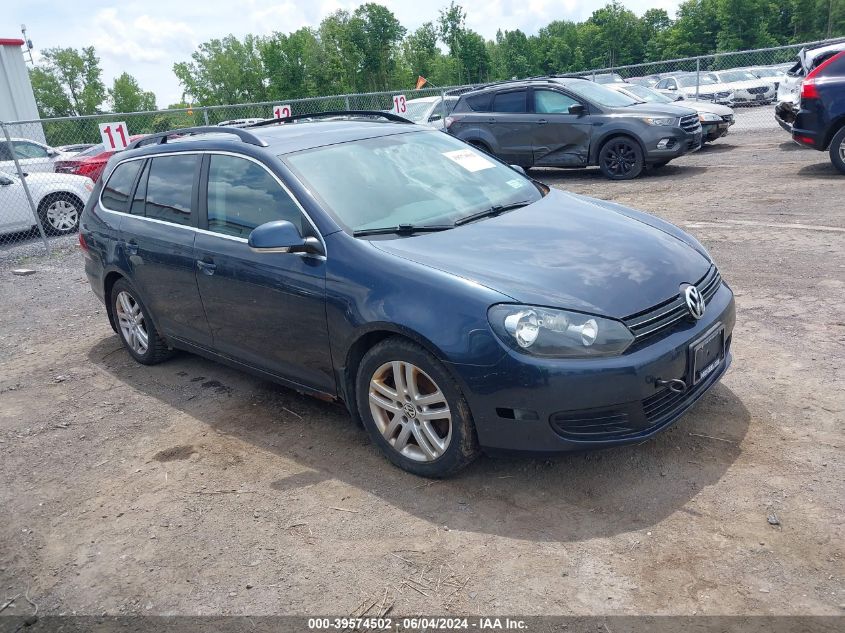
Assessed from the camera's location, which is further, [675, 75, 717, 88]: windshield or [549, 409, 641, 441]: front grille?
[675, 75, 717, 88]: windshield

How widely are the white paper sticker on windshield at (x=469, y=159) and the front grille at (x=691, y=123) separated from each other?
850cm

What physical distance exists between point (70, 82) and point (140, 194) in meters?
91.1

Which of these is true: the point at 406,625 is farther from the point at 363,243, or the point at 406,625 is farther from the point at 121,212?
the point at 121,212

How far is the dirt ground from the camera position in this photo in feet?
9.57

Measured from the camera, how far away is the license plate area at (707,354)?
3.53 meters

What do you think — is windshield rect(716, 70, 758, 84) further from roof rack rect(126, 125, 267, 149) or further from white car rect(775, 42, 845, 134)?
roof rack rect(126, 125, 267, 149)

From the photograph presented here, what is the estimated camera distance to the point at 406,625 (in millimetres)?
2787

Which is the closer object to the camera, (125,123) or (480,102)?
(125,123)

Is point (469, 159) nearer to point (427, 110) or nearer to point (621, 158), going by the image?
point (621, 158)

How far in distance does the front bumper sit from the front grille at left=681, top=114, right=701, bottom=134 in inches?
392

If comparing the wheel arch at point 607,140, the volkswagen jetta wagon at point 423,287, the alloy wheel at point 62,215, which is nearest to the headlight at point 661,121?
the wheel arch at point 607,140

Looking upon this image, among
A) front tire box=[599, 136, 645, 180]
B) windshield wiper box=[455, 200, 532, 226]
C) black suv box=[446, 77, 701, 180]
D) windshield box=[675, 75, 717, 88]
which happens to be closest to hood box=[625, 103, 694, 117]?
black suv box=[446, 77, 701, 180]


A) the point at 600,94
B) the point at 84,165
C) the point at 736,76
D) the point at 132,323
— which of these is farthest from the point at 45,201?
the point at 736,76

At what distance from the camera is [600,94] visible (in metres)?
13.2
